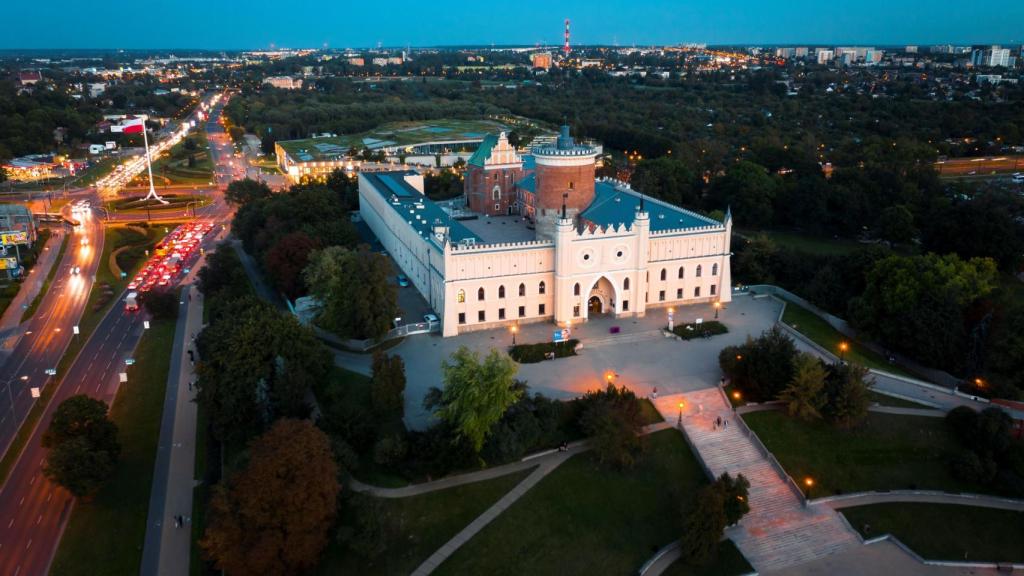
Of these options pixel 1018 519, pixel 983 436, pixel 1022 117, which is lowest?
pixel 1018 519

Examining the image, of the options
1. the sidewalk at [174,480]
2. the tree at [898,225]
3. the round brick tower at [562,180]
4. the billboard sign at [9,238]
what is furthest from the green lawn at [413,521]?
the billboard sign at [9,238]

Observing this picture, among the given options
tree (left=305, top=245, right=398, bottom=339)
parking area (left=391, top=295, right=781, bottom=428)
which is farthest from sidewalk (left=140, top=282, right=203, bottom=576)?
parking area (left=391, top=295, right=781, bottom=428)

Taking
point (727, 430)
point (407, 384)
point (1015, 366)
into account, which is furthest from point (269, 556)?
point (1015, 366)

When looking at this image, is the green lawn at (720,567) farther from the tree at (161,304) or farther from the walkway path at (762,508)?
the tree at (161,304)

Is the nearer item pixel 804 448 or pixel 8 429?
pixel 804 448

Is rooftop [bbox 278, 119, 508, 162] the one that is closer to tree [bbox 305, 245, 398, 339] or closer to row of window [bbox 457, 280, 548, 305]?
tree [bbox 305, 245, 398, 339]

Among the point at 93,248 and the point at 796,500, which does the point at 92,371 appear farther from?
the point at 796,500

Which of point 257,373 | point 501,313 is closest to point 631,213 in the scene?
point 501,313
